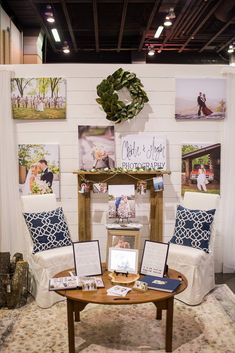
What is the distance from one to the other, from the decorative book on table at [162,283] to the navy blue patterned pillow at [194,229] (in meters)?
0.93

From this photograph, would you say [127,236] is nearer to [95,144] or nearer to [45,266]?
[45,266]

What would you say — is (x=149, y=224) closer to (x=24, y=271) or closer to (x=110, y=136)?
(x=110, y=136)

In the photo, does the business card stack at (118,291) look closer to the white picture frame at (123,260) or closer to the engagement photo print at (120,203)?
the white picture frame at (123,260)

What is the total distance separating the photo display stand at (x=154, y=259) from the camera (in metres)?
3.00

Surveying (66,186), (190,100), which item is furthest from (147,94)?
(66,186)

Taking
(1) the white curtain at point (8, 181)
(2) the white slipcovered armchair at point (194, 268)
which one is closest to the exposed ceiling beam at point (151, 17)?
(1) the white curtain at point (8, 181)

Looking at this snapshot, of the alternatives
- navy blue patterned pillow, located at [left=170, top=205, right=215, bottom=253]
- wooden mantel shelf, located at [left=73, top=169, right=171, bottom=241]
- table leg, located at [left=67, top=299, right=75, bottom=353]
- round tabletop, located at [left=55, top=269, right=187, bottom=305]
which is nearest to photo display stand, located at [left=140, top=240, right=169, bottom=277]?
round tabletop, located at [left=55, top=269, right=187, bottom=305]

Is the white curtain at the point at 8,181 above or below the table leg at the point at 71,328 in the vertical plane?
above

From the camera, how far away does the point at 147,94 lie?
439 cm

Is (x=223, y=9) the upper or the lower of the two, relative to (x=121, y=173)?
upper

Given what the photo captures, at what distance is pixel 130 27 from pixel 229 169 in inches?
154

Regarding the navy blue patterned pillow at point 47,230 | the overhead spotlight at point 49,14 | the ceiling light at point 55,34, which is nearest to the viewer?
the navy blue patterned pillow at point 47,230

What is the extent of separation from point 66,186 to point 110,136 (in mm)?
797

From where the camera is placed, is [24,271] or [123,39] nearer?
[24,271]
